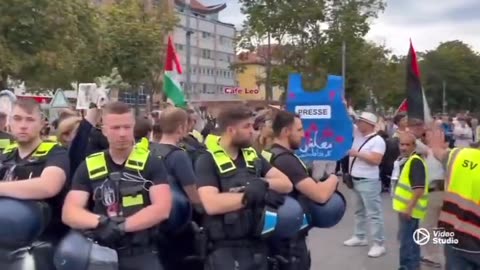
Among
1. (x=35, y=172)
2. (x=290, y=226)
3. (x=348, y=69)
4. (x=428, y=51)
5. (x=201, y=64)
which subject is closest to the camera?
(x=35, y=172)

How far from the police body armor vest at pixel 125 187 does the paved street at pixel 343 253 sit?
16.9 feet

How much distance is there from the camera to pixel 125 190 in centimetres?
486

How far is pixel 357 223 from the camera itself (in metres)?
11.0

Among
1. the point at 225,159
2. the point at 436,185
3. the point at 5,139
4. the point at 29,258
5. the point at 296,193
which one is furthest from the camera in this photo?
the point at 436,185

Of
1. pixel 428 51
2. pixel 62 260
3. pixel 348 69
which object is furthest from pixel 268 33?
pixel 428 51

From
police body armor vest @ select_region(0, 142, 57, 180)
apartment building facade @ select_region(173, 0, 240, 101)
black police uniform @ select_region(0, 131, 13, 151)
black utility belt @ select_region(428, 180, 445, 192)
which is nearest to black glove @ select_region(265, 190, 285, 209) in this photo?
police body armor vest @ select_region(0, 142, 57, 180)

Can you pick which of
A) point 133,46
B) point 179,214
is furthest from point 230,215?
A: point 133,46

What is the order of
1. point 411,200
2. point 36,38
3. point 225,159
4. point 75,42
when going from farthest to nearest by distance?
point 75,42
point 36,38
point 411,200
point 225,159

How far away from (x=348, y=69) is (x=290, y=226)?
1324 inches

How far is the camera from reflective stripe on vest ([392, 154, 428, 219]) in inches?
330

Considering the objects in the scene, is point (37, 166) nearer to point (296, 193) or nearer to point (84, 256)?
point (84, 256)

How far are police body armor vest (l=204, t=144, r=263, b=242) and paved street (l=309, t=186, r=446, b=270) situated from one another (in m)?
4.55

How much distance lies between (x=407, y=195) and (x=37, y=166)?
14.5 ft

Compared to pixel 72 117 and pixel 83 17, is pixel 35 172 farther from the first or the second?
pixel 83 17
